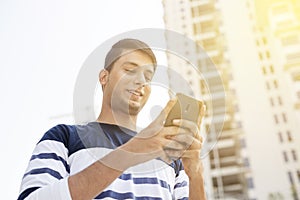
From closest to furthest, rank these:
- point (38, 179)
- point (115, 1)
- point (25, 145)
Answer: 1. point (38, 179)
2. point (25, 145)
3. point (115, 1)

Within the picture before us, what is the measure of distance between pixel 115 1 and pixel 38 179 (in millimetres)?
1444

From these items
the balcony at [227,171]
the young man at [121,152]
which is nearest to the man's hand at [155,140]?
the young man at [121,152]

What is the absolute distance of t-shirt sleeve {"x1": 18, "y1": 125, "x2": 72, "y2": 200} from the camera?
0.34 m

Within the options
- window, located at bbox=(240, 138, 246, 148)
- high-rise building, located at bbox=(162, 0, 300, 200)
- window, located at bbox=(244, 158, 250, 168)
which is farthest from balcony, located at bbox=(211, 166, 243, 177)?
window, located at bbox=(240, 138, 246, 148)

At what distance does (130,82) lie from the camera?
456mm

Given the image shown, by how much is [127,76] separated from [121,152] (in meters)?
0.15

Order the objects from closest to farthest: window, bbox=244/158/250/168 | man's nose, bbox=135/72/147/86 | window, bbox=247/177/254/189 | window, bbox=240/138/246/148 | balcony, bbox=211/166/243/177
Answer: man's nose, bbox=135/72/147/86 → balcony, bbox=211/166/243/177 → window, bbox=247/177/254/189 → window, bbox=244/158/250/168 → window, bbox=240/138/246/148

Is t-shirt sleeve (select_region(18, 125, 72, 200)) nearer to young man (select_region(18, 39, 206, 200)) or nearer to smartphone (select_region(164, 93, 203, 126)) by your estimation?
young man (select_region(18, 39, 206, 200))

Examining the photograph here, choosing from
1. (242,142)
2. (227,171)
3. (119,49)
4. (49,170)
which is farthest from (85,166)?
(242,142)

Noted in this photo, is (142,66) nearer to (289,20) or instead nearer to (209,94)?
(209,94)

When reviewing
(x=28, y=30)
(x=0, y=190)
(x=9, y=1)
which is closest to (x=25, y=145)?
(x=0, y=190)

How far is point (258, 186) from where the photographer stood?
1127cm

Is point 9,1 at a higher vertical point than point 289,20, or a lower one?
lower

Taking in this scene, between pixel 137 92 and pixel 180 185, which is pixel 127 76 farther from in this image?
pixel 180 185
